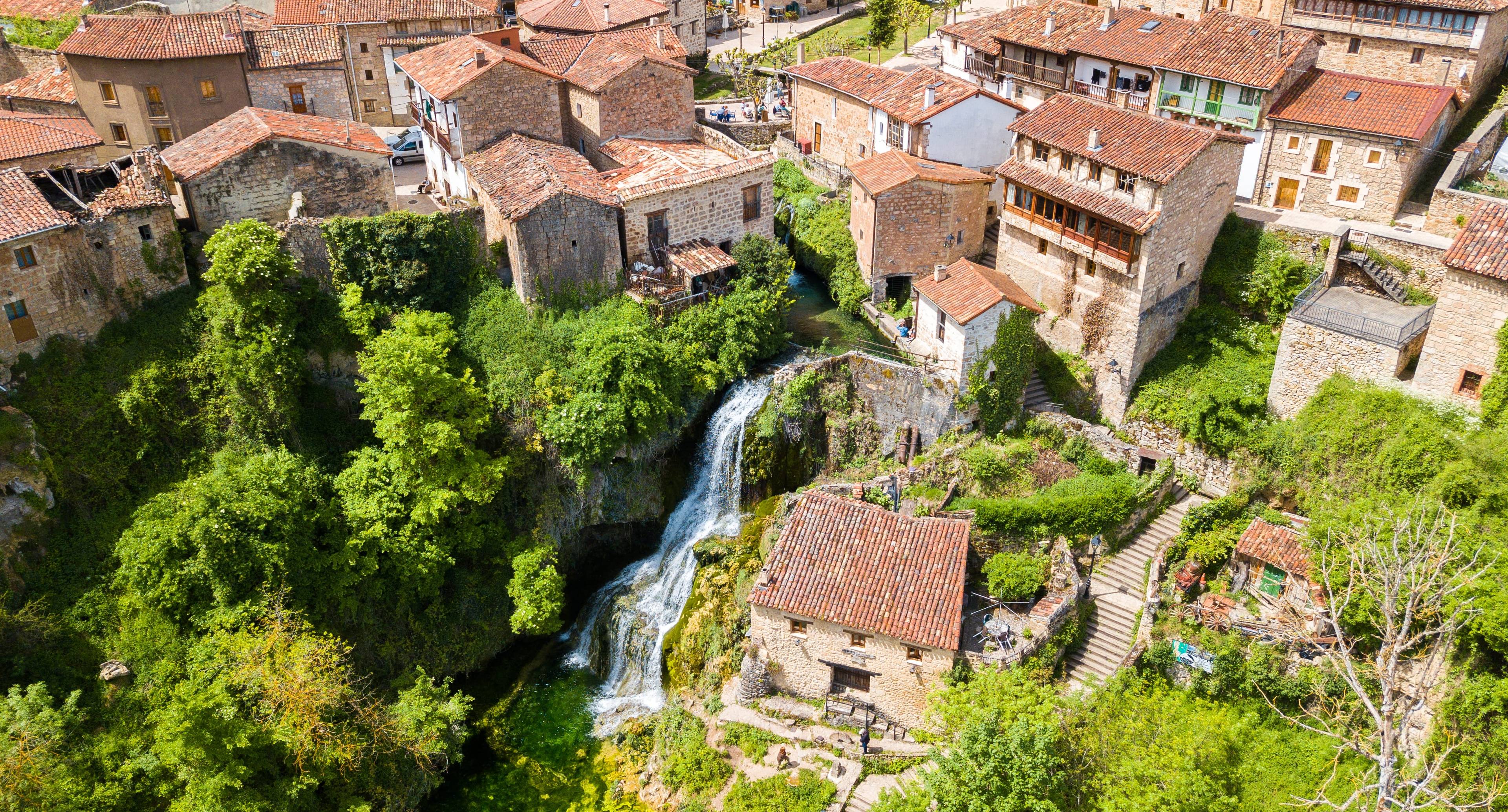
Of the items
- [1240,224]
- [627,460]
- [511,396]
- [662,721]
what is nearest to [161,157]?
[511,396]

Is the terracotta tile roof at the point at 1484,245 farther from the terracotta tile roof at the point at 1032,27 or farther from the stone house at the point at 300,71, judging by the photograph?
the stone house at the point at 300,71

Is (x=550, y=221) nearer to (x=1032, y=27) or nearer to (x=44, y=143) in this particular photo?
(x=44, y=143)

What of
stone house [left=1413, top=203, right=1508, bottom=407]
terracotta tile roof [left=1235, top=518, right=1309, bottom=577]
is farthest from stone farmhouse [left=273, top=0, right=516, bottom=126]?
stone house [left=1413, top=203, right=1508, bottom=407]

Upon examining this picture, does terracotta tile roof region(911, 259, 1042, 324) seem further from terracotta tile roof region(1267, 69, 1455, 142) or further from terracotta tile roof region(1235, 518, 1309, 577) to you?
terracotta tile roof region(1267, 69, 1455, 142)

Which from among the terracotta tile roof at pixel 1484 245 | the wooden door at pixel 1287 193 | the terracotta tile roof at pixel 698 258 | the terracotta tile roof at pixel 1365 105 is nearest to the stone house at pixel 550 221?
the terracotta tile roof at pixel 698 258

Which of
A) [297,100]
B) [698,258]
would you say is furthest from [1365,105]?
[297,100]
